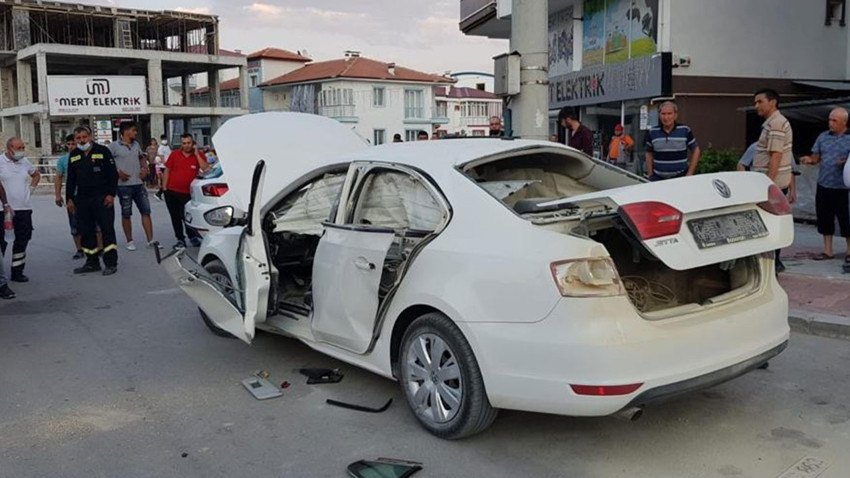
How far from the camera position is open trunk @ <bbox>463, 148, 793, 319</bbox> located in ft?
11.6

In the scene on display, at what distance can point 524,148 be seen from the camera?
4582 mm

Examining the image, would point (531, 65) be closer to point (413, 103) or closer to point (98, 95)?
point (98, 95)

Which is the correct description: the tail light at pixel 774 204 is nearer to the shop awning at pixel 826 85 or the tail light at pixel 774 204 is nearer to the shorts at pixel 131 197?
the shorts at pixel 131 197

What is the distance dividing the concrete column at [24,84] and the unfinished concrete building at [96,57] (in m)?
0.06

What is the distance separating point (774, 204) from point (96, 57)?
1995 inches

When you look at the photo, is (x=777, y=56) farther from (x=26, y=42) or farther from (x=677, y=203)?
(x=26, y=42)

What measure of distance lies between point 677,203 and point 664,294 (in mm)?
834

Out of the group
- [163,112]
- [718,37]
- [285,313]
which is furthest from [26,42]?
[285,313]

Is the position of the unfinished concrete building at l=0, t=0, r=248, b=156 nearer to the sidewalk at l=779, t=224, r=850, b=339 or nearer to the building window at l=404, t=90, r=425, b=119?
the building window at l=404, t=90, r=425, b=119

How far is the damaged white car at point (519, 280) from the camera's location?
345 cm

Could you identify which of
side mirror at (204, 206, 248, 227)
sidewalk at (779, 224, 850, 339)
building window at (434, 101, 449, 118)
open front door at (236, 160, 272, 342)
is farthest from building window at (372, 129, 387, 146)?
open front door at (236, 160, 272, 342)

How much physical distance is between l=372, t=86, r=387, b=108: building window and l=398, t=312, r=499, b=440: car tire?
60078 millimetres

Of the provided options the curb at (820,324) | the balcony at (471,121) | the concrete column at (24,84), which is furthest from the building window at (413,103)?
the curb at (820,324)

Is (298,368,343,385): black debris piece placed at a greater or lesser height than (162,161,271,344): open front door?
lesser
